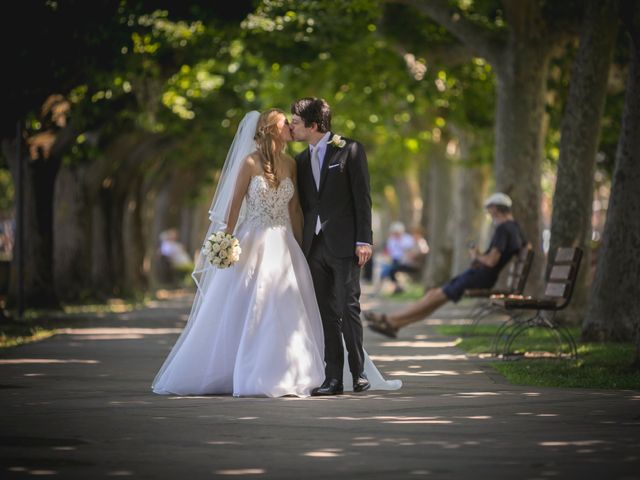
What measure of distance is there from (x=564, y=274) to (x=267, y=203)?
442 centimetres

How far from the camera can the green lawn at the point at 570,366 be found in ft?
40.8

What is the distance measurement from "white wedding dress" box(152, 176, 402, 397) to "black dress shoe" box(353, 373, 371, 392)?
0.18 m

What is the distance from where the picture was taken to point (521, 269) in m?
17.7

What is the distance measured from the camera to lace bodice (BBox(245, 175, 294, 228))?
11.8 m

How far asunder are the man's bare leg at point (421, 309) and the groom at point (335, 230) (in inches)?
272

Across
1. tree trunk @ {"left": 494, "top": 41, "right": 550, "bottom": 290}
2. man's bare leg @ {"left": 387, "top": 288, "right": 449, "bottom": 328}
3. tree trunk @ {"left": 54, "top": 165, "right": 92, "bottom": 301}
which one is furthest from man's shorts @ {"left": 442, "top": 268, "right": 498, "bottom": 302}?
tree trunk @ {"left": 54, "top": 165, "right": 92, "bottom": 301}

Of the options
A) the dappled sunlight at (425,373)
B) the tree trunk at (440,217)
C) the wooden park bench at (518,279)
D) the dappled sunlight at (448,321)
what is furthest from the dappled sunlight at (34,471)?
the tree trunk at (440,217)

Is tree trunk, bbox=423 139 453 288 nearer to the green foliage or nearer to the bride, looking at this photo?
the green foliage

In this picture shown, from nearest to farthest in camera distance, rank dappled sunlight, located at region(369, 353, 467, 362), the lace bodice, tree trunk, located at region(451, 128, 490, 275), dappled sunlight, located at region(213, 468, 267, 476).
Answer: dappled sunlight, located at region(213, 468, 267, 476)
the lace bodice
dappled sunlight, located at region(369, 353, 467, 362)
tree trunk, located at region(451, 128, 490, 275)

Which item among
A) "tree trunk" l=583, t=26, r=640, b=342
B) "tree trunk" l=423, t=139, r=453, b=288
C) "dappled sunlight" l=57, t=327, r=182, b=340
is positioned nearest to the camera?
"tree trunk" l=583, t=26, r=640, b=342

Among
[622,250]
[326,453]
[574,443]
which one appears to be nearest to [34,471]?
[326,453]

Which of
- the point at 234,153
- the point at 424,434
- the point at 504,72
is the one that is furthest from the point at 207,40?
the point at 424,434

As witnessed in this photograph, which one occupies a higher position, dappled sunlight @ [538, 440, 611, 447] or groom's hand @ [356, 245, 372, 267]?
groom's hand @ [356, 245, 372, 267]

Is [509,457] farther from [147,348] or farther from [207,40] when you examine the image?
[207,40]
